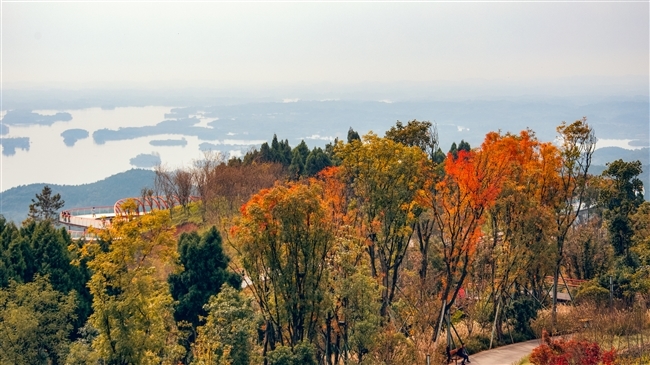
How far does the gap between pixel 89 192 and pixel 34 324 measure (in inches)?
4075

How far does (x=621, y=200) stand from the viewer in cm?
2734

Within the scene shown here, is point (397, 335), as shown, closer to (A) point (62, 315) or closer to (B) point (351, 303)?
(B) point (351, 303)

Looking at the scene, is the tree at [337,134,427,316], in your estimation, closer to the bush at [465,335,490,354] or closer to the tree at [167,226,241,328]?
the bush at [465,335,490,354]

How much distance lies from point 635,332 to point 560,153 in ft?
24.8

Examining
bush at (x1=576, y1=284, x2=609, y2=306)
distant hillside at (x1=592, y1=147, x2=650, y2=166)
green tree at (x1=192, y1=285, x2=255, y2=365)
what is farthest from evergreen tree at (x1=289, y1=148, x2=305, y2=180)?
distant hillside at (x1=592, y1=147, x2=650, y2=166)

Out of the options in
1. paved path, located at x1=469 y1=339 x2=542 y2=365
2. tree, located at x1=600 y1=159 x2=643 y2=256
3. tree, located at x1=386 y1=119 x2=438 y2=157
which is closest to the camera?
paved path, located at x1=469 y1=339 x2=542 y2=365

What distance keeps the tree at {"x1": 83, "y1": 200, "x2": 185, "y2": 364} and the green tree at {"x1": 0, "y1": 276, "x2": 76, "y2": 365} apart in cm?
339

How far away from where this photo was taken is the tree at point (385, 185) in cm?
2195

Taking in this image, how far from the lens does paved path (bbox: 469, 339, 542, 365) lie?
21516 millimetres

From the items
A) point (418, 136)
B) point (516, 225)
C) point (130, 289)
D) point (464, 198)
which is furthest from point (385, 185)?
point (130, 289)

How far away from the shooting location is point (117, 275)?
17594 millimetres

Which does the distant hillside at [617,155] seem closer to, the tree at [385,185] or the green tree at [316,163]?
the green tree at [316,163]

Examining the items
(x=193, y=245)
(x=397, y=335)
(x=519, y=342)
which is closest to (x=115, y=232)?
(x=193, y=245)

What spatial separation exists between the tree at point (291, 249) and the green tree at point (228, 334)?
31.9 inches
